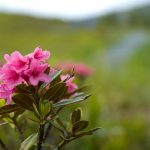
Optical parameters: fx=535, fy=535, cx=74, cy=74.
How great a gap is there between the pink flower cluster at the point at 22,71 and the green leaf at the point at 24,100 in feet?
0.08

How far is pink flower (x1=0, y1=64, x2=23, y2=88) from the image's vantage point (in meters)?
1.11

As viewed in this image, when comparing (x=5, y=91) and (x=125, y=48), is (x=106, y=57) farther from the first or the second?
(x=5, y=91)

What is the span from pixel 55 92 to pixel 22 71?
0.09m

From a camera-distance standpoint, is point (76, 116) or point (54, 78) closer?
point (54, 78)

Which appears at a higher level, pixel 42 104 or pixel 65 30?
pixel 65 30

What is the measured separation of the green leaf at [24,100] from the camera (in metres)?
1.12

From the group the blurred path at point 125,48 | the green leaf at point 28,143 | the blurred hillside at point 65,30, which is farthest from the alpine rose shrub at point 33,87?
the blurred hillside at point 65,30

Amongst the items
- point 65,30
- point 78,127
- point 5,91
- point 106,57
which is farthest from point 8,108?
point 65,30

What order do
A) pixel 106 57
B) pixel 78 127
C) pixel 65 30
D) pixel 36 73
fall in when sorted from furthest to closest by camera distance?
pixel 65 30 < pixel 106 57 < pixel 78 127 < pixel 36 73

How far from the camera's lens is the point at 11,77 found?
3.63 feet

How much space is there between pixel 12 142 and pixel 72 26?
33.9m

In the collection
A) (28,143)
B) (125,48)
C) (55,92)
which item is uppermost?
(125,48)

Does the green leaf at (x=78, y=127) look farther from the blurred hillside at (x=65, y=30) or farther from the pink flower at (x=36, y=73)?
the blurred hillside at (x=65, y=30)

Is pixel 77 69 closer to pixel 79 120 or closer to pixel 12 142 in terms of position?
pixel 12 142
